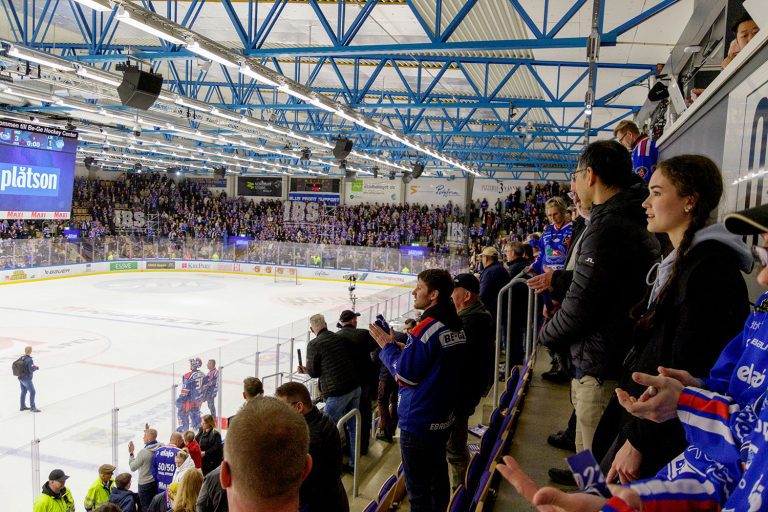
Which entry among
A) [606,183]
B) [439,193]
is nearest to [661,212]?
[606,183]

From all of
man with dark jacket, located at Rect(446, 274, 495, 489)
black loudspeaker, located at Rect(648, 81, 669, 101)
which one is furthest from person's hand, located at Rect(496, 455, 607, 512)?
black loudspeaker, located at Rect(648, 81, 669, 101)

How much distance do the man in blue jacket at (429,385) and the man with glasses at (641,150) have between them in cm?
200

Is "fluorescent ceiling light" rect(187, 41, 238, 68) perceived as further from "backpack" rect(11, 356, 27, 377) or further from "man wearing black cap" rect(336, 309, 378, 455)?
"backpack" rect(11, 356, 27, 377)

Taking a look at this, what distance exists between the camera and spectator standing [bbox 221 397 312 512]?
1.34 metres

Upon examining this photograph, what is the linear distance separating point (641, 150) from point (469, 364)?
2.20 m

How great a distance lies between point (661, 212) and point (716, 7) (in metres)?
4.96

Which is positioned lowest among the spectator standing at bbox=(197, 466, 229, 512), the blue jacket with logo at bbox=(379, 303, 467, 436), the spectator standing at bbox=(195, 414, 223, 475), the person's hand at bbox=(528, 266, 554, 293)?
the spectator standing at bbox=(195, 414, 223, 475)

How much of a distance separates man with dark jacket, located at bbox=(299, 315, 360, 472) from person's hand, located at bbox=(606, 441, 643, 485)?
13.0 ft

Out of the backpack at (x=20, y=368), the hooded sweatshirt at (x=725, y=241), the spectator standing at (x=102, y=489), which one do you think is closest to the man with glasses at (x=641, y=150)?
the hooded sweatshirt at (x=725, y=241)

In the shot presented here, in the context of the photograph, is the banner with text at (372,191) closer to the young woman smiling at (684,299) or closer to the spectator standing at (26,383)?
the spectator standing at (26,383)

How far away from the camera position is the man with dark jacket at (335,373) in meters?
5.50

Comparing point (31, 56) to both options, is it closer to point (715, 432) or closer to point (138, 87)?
point (138, 87)

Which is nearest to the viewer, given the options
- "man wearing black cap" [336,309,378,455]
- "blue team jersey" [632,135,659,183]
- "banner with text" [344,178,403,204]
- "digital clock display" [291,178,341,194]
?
"blue team jersey" [632,135,659,183]

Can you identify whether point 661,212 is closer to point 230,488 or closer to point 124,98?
point 230,488
